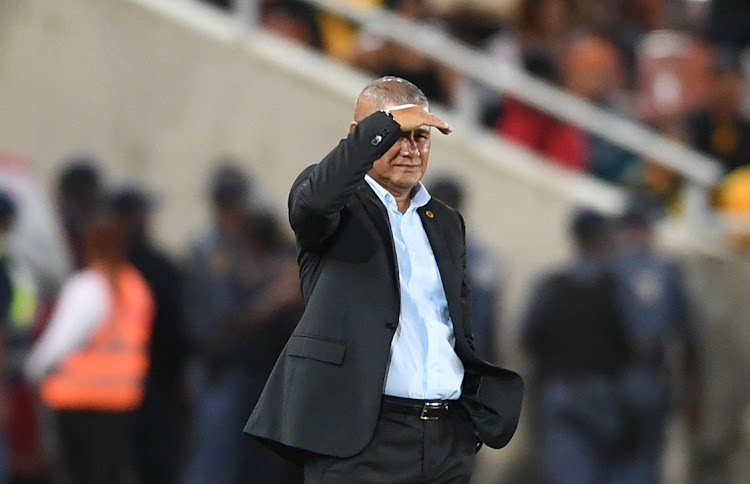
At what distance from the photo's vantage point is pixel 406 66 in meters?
9.95

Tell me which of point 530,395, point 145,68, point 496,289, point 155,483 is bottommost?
point 155,483

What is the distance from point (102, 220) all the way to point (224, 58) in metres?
1.65

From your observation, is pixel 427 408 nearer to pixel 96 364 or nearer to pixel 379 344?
pixel 379 344

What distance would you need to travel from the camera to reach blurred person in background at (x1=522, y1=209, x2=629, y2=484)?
356 inches

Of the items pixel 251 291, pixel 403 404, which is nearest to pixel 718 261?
pixel 251 291

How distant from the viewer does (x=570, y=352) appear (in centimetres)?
905

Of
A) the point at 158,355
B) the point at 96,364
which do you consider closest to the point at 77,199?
the point at 158,355

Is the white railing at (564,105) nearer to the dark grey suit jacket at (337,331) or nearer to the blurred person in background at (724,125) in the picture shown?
the blurred person in background at (724,125)

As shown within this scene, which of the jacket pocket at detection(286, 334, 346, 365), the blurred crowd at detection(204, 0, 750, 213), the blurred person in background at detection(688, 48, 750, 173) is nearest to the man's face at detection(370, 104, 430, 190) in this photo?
the jacket pocket at detection(286, 334, 346, 365)

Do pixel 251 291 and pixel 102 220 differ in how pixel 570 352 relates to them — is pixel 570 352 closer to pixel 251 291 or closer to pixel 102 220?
pixel 251 291

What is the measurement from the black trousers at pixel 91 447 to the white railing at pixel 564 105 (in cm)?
301

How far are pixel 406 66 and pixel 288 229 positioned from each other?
4.30 feet

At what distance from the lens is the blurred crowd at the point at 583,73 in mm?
9992

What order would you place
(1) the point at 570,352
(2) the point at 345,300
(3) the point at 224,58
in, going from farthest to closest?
1. (3) the point at 224,58
2. (1) the point at 570,352
3. (2) the point at 345,300
